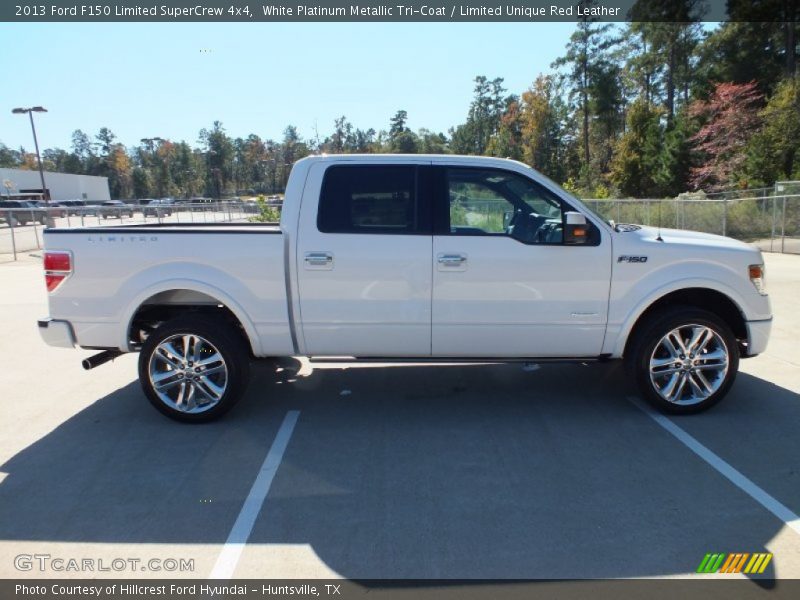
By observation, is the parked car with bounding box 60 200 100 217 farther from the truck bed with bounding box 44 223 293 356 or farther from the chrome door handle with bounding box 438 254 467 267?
the chrome door handle with bounding box 438 254 467 267

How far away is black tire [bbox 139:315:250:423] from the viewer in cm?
471

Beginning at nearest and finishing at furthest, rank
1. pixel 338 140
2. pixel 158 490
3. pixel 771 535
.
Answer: pixel 771 535, pixel 158 490, pixel 338 140

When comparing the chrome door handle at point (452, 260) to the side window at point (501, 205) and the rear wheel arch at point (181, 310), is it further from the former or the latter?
the rear wheel arch at point (181, 310)

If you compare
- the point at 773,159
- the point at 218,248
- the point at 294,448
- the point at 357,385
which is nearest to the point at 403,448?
the point at 294,448

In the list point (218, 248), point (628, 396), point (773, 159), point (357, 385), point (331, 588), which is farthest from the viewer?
point (773, 159)

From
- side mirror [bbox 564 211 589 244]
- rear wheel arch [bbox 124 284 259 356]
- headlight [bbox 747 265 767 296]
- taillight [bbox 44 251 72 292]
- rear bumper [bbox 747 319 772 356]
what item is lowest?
rear bumper [bbox 747 319 772 356]

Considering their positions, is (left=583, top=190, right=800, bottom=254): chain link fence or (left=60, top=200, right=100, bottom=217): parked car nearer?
(left=583, top=190, right=800, bottom=254): chain link fence

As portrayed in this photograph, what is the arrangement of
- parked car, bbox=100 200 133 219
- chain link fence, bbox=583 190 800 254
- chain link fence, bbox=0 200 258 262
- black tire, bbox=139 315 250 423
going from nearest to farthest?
black tire, bbox=139 315 250 423 → chain link fence, bbox=583 190 800 254 → chain link fence, bbox=0 200 258 262 → parked car, bbox=100 200 133 219

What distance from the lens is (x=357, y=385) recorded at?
5.80 metres

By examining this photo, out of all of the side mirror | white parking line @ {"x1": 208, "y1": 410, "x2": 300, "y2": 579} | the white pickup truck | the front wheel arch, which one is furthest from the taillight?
the front wheel arch

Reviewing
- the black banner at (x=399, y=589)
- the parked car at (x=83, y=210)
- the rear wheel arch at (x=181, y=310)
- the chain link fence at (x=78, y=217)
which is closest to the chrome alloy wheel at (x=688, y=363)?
the black banner at (x=399, y=589)

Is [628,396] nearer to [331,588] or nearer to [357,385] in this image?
[357,385]

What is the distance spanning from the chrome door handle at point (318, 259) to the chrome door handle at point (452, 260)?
877mm

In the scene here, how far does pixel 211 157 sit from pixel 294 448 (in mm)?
104757
